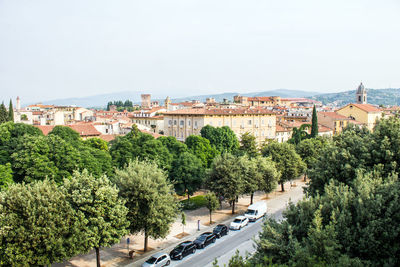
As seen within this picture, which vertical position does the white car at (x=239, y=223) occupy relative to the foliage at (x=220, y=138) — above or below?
below

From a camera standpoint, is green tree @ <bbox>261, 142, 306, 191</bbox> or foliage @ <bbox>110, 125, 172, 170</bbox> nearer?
foliage @ <bbox>110, 125, 172, 170</bbox>

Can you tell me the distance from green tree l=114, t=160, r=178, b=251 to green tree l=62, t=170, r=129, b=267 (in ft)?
5.63

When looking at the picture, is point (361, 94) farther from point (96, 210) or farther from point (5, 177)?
point (5, 177)

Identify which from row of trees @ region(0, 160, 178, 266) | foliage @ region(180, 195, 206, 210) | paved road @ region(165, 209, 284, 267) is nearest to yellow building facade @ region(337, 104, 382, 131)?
foliage @ region(180, 195, 206, 210)

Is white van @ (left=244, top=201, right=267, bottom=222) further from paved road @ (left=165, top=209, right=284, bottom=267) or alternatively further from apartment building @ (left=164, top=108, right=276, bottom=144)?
apartment building @ (left=164, top=108, right=276, bottom=144)

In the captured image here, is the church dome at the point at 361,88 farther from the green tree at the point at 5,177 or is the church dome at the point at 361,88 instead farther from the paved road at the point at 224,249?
the green tree at the point at 5,177

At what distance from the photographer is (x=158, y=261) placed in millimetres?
23469

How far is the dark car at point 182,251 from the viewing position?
82.4 ft

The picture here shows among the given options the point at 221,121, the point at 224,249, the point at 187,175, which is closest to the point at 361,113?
the point at 221,121

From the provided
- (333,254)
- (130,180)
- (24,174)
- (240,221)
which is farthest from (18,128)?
(333,254)

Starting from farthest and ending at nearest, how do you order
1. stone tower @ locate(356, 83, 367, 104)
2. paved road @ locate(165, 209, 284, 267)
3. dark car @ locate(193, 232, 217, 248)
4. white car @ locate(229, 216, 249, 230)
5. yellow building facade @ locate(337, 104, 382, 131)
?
stone tower @ locate(356, 83, 367, 104)
yellow building facade @ locate(337, 104, 382, 131)
white car @ locate(229, 216, 249, 230)
dark car @ locate(193, 232, 217, 248)
paved road @ locate(165, 209, 284, 267)

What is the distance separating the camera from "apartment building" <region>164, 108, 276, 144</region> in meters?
73.4

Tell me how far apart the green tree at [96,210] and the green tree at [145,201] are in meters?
1.71

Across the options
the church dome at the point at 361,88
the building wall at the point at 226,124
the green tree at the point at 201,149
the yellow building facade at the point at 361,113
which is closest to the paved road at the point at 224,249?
the green tree at the point at 201,149
